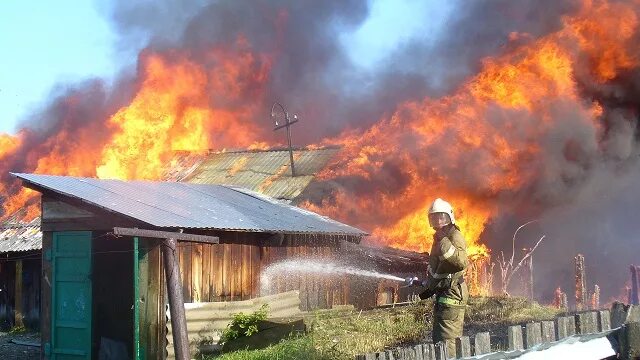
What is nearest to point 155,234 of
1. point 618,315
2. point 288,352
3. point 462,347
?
point 288,352

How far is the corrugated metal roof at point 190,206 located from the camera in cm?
1289

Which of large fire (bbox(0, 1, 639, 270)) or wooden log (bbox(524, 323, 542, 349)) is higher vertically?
large fire (bbox(0, 1, 639, 270))

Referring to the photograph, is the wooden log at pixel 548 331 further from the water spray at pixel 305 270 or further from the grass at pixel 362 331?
the water spray at pixel 305 270

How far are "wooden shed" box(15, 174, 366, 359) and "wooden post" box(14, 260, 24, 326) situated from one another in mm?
9573

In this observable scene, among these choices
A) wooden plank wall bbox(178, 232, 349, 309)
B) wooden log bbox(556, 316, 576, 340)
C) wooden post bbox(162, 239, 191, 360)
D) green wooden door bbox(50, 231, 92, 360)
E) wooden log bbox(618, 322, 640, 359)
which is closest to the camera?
wooden log bbox(556, 316, 576, 340)

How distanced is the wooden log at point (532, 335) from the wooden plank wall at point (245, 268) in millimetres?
8854

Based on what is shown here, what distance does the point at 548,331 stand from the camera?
258 inches

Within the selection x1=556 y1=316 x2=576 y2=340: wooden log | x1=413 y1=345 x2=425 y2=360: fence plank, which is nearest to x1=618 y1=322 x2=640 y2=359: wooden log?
x1=556 y1=316 x2=576 y2=340: wooden log

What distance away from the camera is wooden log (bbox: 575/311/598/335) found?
22.8ft

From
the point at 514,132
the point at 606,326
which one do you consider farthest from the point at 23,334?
the point at 606,326

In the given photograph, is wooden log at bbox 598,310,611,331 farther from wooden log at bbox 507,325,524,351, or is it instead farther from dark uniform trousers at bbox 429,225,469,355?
dark uniform trousers at bbox 429,225,469,355

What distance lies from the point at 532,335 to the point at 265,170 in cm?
2243

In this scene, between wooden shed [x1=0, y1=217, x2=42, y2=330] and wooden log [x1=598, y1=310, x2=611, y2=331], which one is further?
wooden shed [x1=0, y1=217, x2=42, y2=330]

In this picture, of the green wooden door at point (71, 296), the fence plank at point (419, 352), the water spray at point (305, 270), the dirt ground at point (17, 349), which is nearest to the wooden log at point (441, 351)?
the fence plank at point (419, 352)
